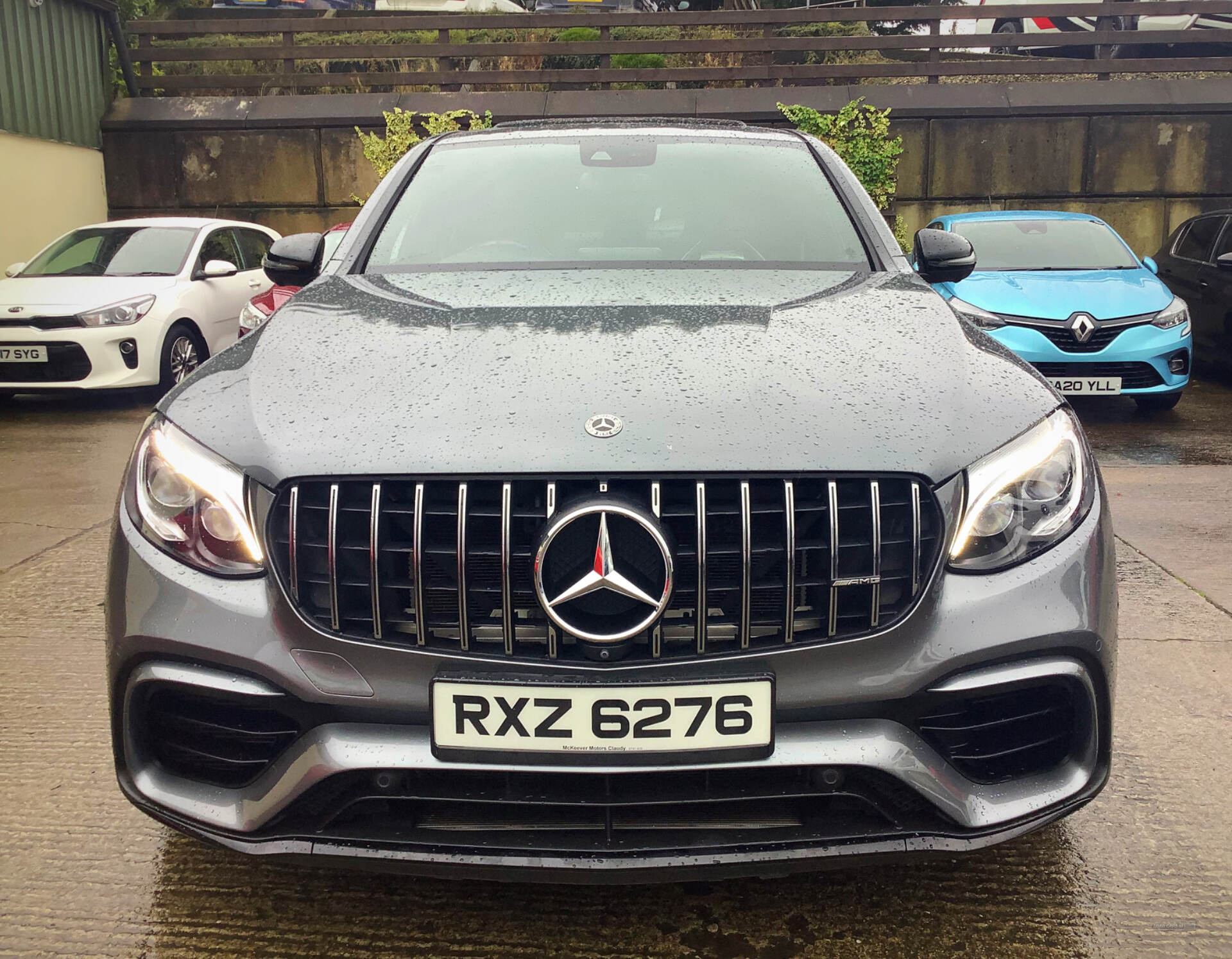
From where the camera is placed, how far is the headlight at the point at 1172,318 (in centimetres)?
735

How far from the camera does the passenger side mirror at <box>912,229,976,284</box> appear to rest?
3107mm

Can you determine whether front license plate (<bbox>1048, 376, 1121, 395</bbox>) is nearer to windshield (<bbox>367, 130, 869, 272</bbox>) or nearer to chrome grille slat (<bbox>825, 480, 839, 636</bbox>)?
windshield (<bbox>367, 130, 869, 272</bbox>)

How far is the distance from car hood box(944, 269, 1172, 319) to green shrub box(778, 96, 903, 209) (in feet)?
16.7

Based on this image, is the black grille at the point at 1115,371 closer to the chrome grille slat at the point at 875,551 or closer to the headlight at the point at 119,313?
the chrome grille slat at the point at 875,551

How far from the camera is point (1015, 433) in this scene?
6.17 ft

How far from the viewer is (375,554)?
1.72 metres

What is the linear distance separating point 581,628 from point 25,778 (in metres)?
1.64

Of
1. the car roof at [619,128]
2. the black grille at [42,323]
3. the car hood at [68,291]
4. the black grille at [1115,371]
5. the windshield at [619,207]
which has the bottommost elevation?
the black grille at [1115,371]

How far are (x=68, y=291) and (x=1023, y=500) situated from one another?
821 cm

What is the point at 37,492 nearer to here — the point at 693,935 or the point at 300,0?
the point at 693,935

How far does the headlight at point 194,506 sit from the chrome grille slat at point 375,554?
192 millimetres

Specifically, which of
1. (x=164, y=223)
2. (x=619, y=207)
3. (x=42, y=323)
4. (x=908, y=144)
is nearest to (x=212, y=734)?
(x=619, y=207)

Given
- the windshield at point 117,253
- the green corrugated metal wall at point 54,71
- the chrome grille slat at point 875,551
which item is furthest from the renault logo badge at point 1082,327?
the green corrugated metal wall at point 54,71

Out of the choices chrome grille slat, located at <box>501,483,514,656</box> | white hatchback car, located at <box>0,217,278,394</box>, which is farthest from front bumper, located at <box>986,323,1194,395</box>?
chrome grille slat, located at <box>501,483,514,656</box>
